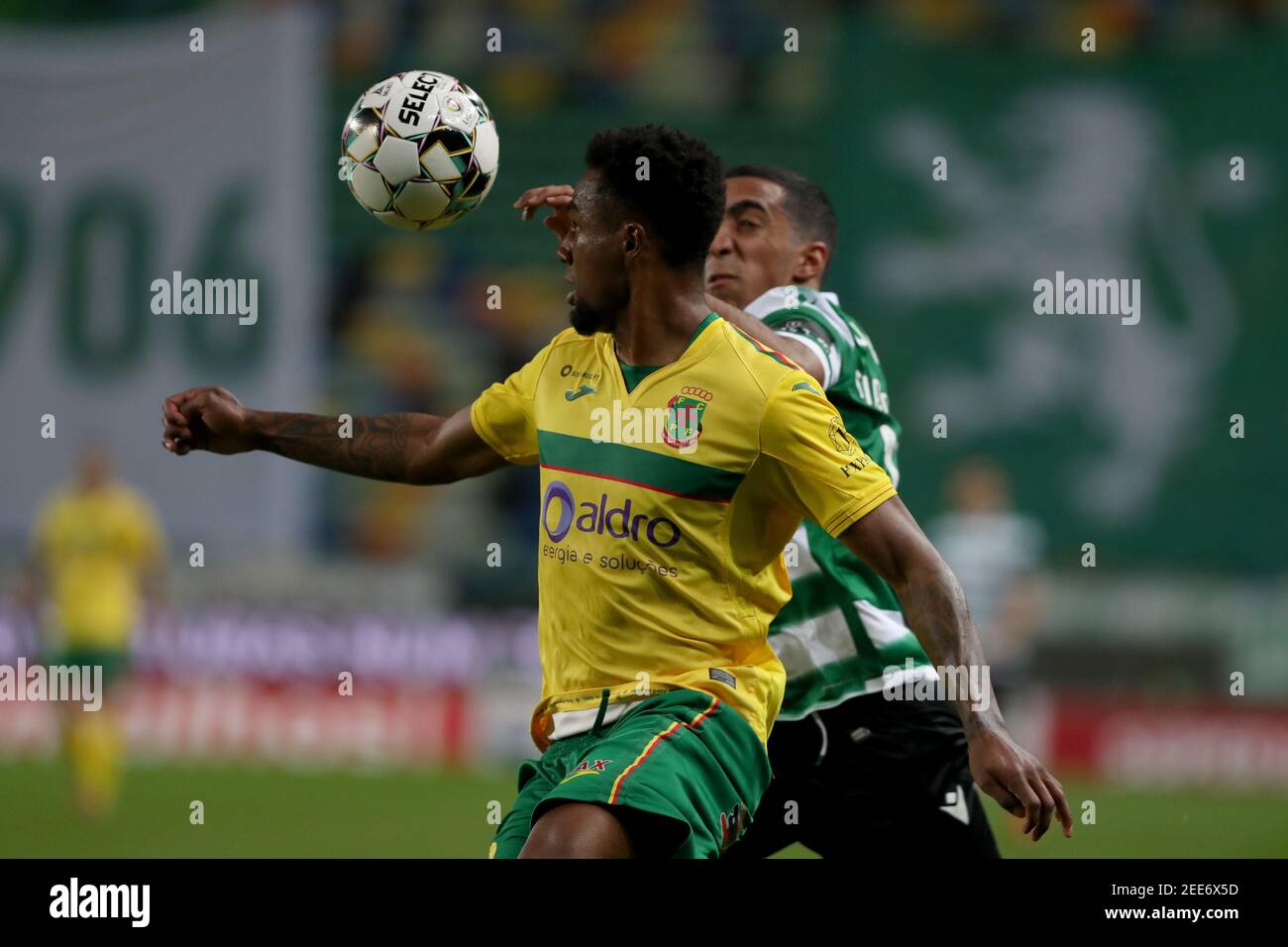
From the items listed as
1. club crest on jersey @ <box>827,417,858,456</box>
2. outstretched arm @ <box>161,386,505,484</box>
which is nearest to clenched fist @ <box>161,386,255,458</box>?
outstretched arm @ <box>161,386,505,484</box>

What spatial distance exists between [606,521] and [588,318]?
538mm

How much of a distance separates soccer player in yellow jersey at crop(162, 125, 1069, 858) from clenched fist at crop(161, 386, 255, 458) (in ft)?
2.99

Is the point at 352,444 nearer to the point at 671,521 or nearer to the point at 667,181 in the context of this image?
the point at 671,521

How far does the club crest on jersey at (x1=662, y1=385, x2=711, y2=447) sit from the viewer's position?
15.2ft

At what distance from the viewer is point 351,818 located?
12.3 m

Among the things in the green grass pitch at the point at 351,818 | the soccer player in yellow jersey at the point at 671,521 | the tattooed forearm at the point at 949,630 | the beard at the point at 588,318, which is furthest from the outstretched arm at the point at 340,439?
the green grass pitch at the point at 351,818

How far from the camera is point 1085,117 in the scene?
17.3m

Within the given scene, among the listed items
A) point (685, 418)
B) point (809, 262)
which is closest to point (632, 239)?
Answer: point (685, 418)

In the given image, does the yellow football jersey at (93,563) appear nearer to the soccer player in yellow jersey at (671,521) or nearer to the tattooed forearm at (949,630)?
the soccer player in yellow jersey at (671,521)

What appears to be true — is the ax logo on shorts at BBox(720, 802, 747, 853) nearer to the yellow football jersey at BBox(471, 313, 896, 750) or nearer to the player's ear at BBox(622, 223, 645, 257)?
the yellow football jersey at BBox(471, 313, 896, 750)

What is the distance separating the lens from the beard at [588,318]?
15.6 feet

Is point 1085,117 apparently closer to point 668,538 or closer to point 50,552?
point 50,552
